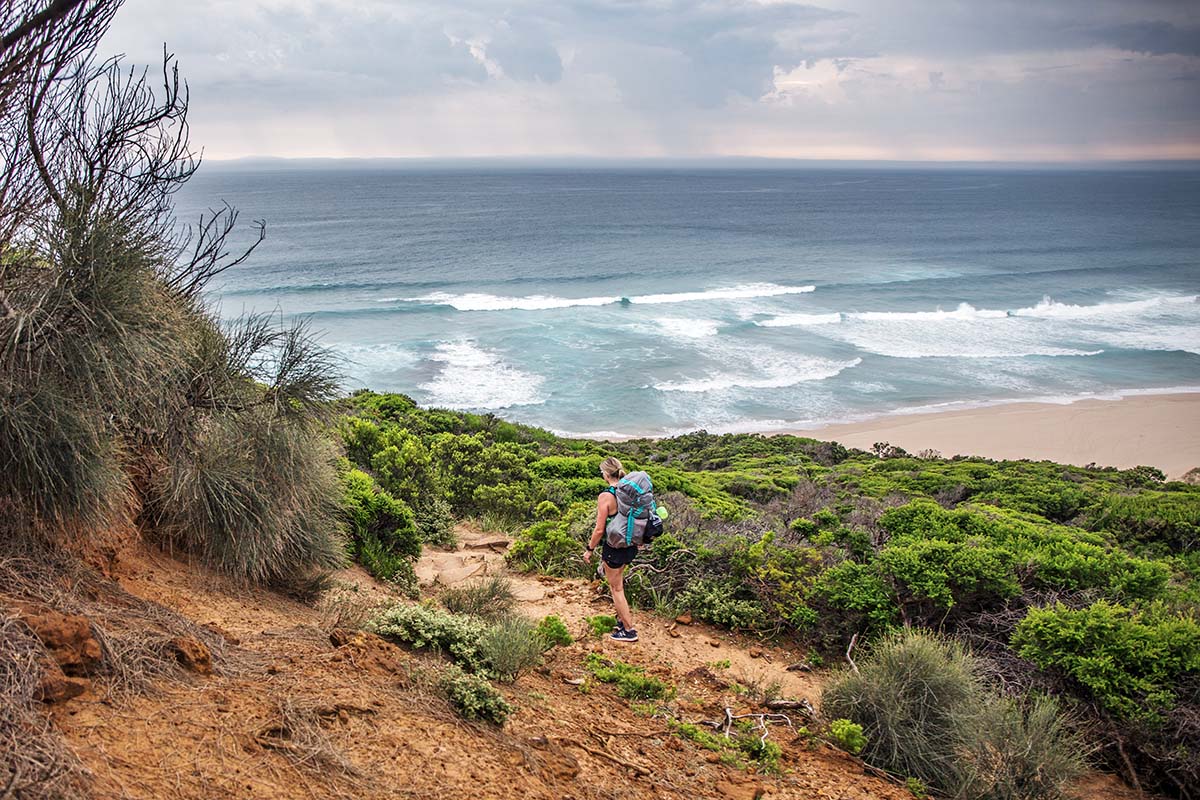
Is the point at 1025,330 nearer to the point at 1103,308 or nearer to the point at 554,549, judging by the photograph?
the point at 1103,308

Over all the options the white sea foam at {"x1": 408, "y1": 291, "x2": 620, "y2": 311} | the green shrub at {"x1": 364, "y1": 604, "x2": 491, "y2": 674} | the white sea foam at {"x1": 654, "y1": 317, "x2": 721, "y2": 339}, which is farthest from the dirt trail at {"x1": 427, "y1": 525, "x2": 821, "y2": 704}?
the white sea foam at {"x1": 408, "y1": 291, "x2": 620, "y2": 311}

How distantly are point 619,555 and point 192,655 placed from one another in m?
3.83

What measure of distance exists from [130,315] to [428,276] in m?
51.1

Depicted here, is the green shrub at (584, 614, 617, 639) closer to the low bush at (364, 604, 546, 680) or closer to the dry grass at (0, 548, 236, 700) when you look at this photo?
the low bush at (364, 604, 546, 680)

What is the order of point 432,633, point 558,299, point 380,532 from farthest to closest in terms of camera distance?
point 558,299 → point 380,532 → point 432,633

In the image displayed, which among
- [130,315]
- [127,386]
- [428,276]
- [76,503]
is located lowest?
[76,503]

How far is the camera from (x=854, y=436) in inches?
1085

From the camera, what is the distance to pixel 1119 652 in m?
6.33

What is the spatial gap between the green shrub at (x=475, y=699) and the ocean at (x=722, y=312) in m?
3.50

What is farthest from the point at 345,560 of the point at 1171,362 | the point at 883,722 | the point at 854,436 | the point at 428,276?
the point at 428,276

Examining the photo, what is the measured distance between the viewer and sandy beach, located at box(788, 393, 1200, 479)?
2609 cm

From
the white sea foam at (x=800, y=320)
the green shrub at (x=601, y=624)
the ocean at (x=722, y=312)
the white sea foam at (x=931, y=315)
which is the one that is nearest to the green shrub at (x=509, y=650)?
the green shrub at (x=601, y=624)

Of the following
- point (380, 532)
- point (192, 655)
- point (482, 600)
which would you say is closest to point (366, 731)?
point (192, 655)

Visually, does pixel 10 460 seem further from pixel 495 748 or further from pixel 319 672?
pixel 495 748
